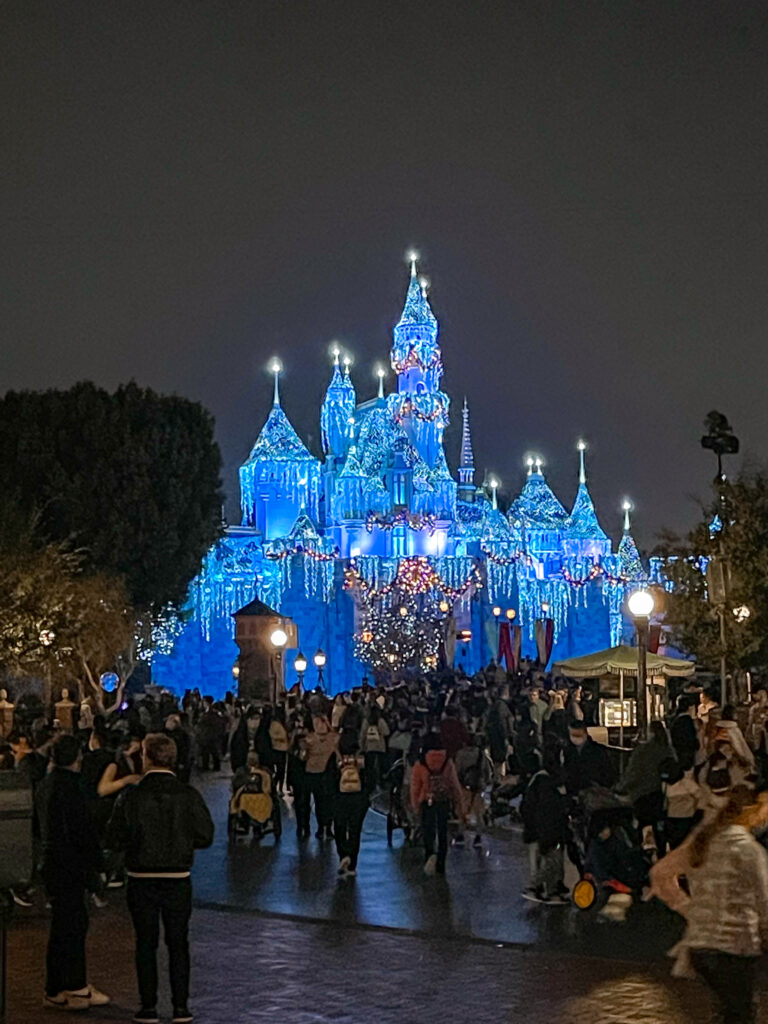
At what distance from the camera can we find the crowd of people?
9.12m

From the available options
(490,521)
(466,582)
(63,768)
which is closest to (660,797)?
(63,768)

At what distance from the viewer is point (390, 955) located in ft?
37.2

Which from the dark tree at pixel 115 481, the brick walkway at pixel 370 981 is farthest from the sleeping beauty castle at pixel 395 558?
the brick walkway at pixel 370 981

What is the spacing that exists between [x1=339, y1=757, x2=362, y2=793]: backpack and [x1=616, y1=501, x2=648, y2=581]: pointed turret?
5940 cm

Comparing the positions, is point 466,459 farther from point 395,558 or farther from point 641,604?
point 641,604

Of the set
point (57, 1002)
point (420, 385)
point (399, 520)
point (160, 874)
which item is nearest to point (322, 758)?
point (57, 1002)

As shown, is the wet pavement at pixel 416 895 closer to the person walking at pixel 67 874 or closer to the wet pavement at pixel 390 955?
the wet pavement at pixel 390 955

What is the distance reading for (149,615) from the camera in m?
46.2

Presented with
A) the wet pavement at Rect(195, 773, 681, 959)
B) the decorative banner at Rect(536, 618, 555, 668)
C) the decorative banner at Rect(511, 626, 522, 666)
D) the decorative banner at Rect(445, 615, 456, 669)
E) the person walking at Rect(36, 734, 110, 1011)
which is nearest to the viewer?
the person walking at Rect(36, 734, 110, 1011)

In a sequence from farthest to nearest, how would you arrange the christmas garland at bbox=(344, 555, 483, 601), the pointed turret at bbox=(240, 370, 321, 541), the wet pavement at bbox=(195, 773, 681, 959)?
1. the pointed turret at bbox=(240, 370, 321, 541)
2. the christmas garland at bbox=(344, 555, 483, 601)
3. the wet pavement at bbox=(195, 773, 681, 959)

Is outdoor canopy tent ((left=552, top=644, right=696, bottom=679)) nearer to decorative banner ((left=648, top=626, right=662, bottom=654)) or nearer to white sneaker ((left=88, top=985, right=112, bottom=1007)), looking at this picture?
decorative banner ((left=648, top=626, right=662, bottom=654))

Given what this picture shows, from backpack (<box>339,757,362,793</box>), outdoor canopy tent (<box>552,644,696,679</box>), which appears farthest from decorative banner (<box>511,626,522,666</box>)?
backpack (<box>339,757,362,793</box>)

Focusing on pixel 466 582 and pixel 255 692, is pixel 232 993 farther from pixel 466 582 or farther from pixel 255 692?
pixel 466 582

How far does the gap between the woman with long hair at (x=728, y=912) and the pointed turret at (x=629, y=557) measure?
67847 mm
